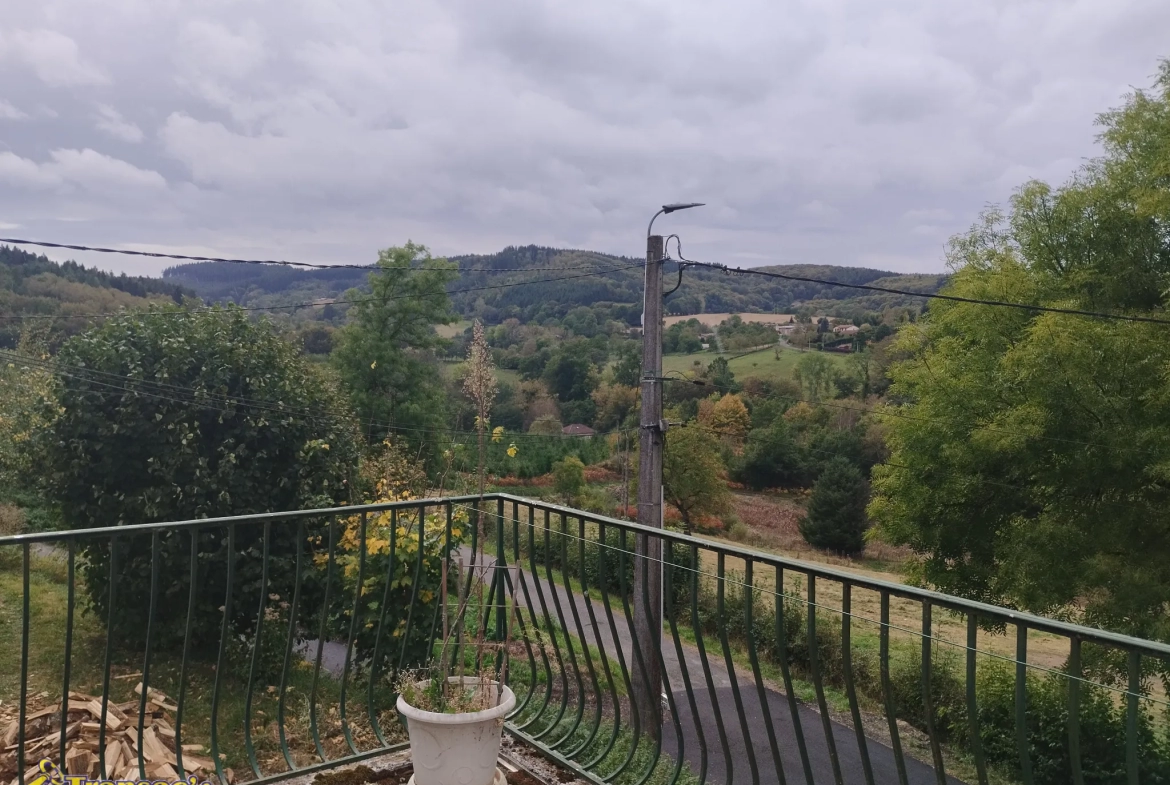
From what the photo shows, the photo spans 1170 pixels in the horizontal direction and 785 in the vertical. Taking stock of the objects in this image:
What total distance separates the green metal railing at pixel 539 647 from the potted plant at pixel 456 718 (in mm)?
202

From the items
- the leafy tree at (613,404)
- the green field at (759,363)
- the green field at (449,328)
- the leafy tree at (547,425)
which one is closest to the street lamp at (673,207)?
the green field at (449,328)

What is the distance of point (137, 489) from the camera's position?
789cm

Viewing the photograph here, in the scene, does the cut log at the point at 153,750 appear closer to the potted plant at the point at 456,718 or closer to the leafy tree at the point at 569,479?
the potted plant at the point at 456,718

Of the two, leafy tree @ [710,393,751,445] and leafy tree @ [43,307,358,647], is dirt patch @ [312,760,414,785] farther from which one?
leafy tree @ [710,393,751,445]

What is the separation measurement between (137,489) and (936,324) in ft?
51.1

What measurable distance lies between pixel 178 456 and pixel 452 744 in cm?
685

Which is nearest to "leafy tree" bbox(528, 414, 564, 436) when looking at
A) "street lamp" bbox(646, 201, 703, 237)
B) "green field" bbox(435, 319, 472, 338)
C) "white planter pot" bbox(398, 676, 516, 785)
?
"green field" bbox(435, 319, 472, 338)

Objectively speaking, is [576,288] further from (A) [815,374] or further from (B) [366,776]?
(B) [366,776]

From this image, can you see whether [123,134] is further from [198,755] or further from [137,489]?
[198,755]

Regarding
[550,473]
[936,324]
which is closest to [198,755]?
[936,324]

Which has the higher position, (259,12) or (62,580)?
(259,12)

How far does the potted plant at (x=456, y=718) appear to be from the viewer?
6.56 ft

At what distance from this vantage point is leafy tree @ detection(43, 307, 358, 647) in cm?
756

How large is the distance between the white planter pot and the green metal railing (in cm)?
32
